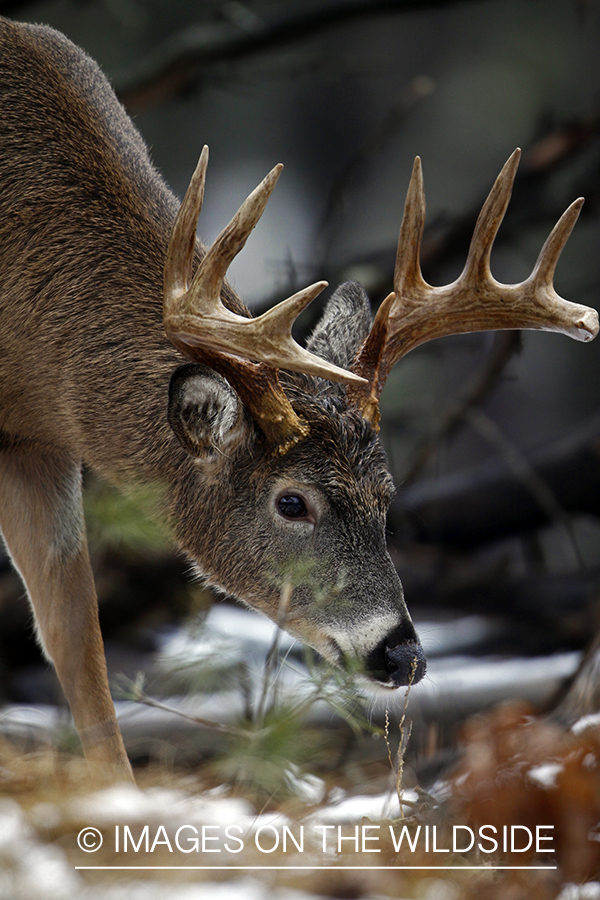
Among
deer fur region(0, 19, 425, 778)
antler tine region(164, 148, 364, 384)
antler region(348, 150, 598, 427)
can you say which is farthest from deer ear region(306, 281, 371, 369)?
antler tine region(164, 148, 364, 384)

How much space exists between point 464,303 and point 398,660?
34.7 inches

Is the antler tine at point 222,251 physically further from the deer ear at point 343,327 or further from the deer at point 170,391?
the deer ear at point 343,327

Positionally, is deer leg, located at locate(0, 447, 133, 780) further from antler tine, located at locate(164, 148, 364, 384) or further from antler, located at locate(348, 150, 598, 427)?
antler, located at locate(348, 150, 598, 427)

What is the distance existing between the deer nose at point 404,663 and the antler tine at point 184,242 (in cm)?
90

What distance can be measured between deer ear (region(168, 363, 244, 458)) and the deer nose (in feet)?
2.02

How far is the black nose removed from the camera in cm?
203

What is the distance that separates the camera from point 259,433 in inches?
86.0

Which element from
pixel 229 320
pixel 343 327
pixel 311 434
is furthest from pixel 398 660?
pixel 343 327

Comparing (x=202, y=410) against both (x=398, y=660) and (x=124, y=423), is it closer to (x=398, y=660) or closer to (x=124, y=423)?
(x=124, y=423)

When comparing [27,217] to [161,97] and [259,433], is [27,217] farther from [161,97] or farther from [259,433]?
[161,97]

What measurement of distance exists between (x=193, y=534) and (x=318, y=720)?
0.95 m

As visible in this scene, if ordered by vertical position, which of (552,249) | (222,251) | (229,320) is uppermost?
(552,249)

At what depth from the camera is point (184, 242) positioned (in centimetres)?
198

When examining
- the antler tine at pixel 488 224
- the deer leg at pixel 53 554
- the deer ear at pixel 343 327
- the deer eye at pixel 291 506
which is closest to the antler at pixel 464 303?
the antler tine at pixel 488 224
